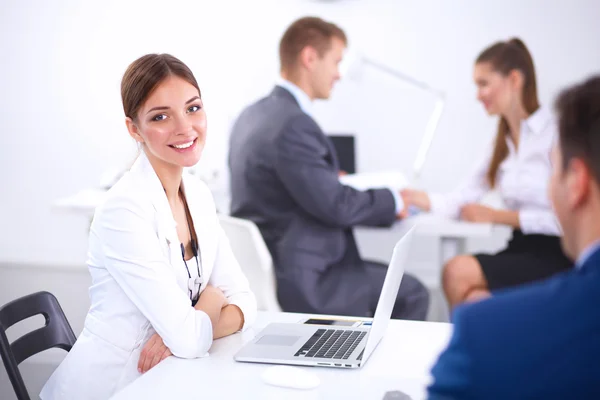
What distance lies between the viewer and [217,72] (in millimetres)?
4363

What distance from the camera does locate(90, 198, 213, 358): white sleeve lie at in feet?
4.77

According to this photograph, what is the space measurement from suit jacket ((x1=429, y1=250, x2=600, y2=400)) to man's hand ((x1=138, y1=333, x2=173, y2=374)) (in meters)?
0.81

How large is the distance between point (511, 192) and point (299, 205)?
0.84 m

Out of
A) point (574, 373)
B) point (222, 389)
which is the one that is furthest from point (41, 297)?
point (574, 373)

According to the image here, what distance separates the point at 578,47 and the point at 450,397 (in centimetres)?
369

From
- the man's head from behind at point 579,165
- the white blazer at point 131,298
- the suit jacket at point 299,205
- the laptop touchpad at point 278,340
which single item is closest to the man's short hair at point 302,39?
the suit jacket at point 299,205

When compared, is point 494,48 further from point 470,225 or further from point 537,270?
point 537,270

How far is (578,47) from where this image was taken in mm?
4074

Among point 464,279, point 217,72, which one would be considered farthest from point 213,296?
point 217,72

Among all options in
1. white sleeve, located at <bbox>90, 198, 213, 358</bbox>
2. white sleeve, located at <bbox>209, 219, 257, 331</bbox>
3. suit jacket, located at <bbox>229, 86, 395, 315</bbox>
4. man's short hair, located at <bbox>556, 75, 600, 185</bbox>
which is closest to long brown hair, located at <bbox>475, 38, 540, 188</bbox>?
suit jacket, located at <bbox>229, 86, 395, 315</bbox>

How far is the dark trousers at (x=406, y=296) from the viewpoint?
2.59 metres

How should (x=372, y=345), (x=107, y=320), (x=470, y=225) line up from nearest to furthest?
(x=372, y=345), (x=107, y=320), (x=470, y=225)

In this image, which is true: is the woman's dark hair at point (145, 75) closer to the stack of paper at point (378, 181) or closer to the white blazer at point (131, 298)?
the white blazer at point (131, 298)

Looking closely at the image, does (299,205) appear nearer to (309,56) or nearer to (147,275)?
(309,56)
